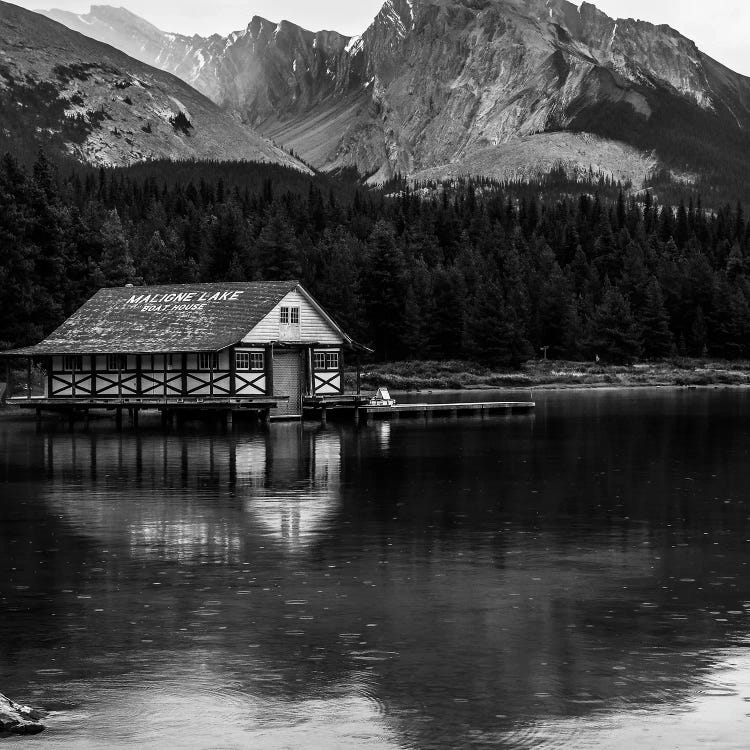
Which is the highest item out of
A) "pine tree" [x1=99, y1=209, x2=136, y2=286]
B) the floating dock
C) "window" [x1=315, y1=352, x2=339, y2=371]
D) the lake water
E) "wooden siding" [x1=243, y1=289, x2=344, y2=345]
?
"pine tree" [x1=99, y1=209, x2=136, y2=286]

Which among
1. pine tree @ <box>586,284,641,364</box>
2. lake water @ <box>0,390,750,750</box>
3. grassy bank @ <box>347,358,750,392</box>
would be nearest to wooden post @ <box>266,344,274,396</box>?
lake water @ <box>0,390,750,750</box>

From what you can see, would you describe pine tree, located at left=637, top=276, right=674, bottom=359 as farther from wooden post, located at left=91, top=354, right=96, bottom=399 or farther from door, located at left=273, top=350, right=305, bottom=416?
wooden post, located at left=91, top=354, right=96, bottom=399

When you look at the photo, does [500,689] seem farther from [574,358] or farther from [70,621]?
[574,358]

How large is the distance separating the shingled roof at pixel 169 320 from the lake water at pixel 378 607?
2547 centimetres

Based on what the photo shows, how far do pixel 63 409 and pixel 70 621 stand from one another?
51.8 metres

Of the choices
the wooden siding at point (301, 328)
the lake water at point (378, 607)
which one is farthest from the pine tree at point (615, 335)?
the lake water at point (378, 607)

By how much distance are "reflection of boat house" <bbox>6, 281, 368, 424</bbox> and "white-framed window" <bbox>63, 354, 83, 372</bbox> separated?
55 mm

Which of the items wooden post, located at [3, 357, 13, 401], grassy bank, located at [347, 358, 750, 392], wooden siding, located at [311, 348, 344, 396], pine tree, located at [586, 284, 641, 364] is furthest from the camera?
pine tree, located at [586, 284, 641, 364]

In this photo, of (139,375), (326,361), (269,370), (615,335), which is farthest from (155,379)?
(615,335)

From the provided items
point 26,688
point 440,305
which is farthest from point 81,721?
point 440,305

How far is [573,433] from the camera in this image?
192ft

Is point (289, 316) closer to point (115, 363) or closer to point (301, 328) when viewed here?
point (301, 328)

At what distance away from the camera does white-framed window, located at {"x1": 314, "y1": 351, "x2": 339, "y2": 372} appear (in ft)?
232

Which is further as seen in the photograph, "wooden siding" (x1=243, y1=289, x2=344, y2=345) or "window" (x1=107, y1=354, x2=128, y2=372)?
"window" (x1=107, y1=354, x2=128, y2=372)
